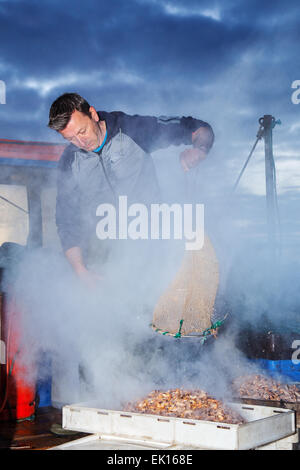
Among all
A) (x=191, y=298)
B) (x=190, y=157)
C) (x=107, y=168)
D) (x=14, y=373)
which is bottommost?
(x=14, y=373)

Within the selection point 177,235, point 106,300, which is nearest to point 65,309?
point 106,300

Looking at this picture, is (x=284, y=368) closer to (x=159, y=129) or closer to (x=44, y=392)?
(x=44, y=392)

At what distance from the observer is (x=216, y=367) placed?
14.1ft

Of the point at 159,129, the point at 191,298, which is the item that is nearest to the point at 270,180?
the point at 159,129

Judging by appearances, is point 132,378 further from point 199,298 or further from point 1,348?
point 1,348

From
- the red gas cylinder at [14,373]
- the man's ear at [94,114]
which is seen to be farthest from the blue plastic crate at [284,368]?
the man's ear at [94,114]

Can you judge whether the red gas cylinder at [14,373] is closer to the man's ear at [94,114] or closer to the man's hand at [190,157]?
the man's ear at [94,114]

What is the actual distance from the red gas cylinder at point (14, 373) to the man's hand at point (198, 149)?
2534 millimetres

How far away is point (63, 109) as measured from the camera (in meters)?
3.39

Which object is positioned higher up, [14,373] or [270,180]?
[270,180]

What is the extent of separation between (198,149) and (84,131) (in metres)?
0.88

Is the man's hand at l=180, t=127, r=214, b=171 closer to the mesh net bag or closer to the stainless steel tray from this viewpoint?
the mesh net bag

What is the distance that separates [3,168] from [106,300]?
2323 millimetres

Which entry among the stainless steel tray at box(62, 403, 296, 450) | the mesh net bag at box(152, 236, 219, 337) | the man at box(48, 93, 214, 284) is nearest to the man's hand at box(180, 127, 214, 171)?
the man at box(48, 93, 214, 284)
